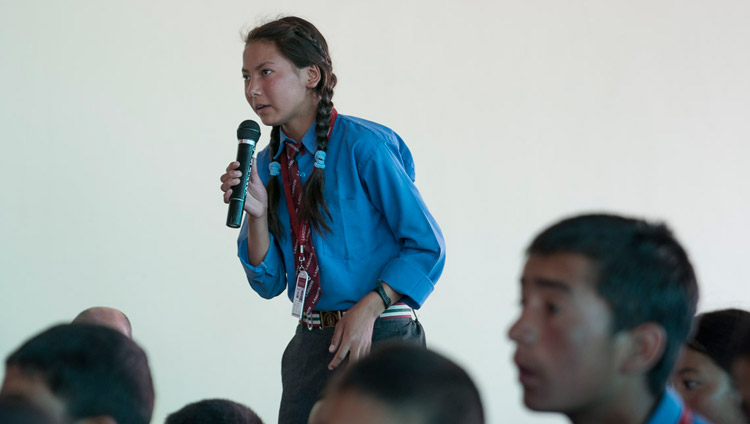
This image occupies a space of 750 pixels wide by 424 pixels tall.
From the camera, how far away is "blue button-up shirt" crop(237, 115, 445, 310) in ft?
6.45

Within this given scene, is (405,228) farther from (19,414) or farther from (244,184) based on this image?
(19,414)

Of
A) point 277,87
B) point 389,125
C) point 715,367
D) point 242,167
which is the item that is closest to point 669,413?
point 715,367

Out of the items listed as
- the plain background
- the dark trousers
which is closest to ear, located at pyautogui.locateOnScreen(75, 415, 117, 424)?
the dark trousers

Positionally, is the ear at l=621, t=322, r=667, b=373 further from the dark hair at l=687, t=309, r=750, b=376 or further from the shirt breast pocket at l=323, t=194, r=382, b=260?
the shirt breast pocket at l=323, t=194, r=382, b=260

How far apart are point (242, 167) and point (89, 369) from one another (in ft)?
2.68

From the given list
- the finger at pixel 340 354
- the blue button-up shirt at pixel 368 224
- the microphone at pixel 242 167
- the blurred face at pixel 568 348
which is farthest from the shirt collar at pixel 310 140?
the blurred face at pixel 568 348

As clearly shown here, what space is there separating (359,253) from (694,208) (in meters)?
2.87

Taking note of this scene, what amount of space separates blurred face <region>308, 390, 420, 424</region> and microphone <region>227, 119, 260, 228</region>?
32.1 inches

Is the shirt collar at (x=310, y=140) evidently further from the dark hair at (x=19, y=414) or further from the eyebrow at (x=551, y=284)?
the dark hair at (x=19, y=414)

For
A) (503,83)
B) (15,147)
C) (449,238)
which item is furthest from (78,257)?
(503,83)

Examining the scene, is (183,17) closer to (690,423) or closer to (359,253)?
(359,253)

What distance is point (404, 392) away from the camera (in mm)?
1075

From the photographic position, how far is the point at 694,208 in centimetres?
439

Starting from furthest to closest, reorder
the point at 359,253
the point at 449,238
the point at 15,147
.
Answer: the point at 449,238
the point at 15,147
the point at 359,253
